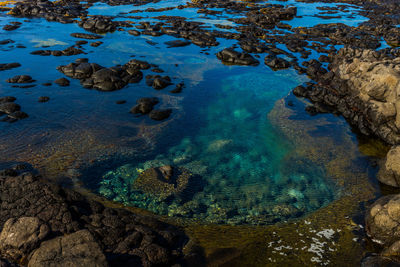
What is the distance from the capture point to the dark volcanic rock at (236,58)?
1348 inches

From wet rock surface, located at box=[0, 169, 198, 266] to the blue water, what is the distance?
1.85 meters

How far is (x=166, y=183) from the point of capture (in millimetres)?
15469

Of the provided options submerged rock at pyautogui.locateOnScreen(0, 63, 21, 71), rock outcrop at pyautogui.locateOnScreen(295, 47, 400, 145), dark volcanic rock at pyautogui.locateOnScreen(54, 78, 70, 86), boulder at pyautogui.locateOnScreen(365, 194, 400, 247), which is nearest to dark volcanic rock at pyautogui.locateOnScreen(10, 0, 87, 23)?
submerged rock at pyautogui.locateOnScreen(0, 63, 21, 71)

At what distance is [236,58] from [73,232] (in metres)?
28.7

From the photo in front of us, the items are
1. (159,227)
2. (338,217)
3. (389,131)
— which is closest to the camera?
(159,227)

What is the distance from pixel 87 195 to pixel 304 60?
31.1 m

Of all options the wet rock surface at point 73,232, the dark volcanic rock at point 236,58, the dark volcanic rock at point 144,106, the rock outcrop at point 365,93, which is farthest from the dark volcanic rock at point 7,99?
the rock outcrop at point 365,93

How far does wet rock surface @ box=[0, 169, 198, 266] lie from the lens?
9.25 m

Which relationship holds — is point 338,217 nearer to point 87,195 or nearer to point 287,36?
point 87,195

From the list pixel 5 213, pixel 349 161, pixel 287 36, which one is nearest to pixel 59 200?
pixel 5 213

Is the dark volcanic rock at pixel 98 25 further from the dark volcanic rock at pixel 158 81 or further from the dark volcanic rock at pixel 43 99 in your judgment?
the dark volcanic rock at pixel 43 99

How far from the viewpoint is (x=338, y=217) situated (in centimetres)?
1398

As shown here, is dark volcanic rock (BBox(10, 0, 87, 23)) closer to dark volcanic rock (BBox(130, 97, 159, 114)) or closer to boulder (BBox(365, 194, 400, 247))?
dark volcanic rock (BBox(130, 97, 159, 114))

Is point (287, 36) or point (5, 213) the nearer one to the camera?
point (5, 213)
